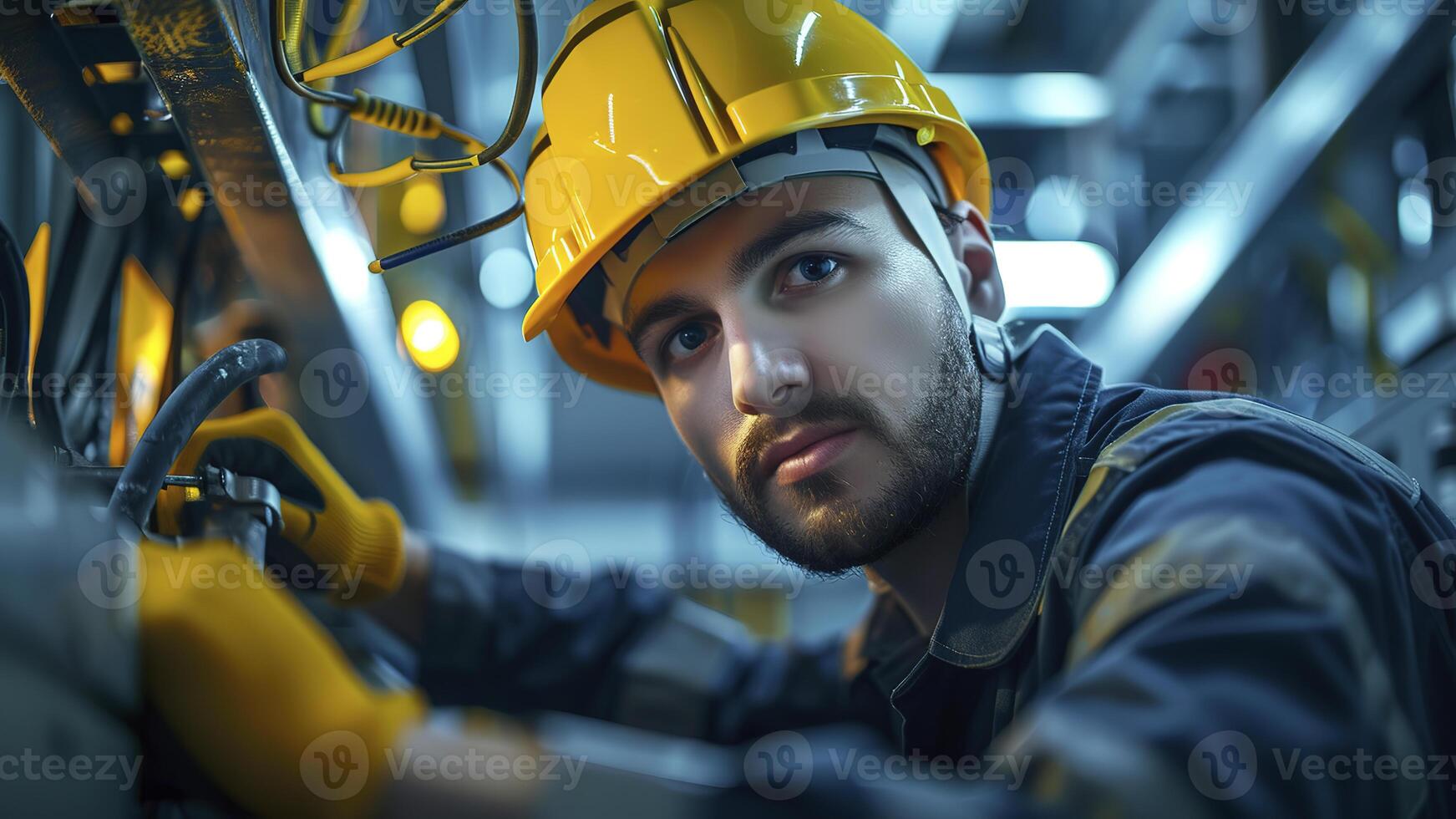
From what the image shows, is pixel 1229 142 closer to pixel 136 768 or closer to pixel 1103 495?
pixel 1103 495

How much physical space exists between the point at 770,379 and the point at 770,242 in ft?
0.61

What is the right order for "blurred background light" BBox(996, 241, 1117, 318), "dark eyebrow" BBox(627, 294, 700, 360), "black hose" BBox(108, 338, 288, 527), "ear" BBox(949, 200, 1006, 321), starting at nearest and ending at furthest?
"black hose" BBox(108, 338, 288, 527)
"dark eyebrow" BBox(627, 294, 700, 360)
"ear" BBox(949, 200, 1006, 321)
"blurred background light" BBox(996, 241, 1117, 318)

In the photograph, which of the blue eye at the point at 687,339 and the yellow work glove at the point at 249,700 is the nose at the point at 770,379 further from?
the yellow work glove at the point at 249,700

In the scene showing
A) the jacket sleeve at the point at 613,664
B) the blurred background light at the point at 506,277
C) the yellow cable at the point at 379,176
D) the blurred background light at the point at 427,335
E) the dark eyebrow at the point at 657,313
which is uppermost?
the yellow cable at the point at 379,176

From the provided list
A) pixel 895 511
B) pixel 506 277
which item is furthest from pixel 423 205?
pixel 895 511

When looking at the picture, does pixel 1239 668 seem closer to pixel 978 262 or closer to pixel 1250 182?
pixel 978 262

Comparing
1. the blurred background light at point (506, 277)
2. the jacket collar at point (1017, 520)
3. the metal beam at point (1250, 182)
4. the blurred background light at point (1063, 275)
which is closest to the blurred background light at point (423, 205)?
the blurred background light at point (506, 277)

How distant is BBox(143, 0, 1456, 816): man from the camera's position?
24.2 inches

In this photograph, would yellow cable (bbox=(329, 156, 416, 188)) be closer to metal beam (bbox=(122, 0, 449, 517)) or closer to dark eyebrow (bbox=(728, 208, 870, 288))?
metal beam (bbox=(122, 0, 449, 517))

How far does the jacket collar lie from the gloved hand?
913mm

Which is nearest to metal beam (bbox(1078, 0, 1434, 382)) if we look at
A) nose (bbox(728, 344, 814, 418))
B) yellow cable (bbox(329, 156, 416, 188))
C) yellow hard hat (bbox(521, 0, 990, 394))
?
yellow hard hat (bbox(521, 0, 990, 394))

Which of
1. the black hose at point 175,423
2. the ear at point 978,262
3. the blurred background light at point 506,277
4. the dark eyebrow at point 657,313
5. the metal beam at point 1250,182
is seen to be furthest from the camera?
the blurred background light at point 506,277

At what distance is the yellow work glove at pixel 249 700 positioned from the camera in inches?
23.3

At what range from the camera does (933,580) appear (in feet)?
4.51
